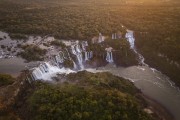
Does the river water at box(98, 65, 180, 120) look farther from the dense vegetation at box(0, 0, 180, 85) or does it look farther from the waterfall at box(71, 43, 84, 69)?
the waterfall at box(71, 43, 84, 69)

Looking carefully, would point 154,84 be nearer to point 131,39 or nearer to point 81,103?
point 81,103

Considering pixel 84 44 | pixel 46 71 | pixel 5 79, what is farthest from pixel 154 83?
pixel 5 79

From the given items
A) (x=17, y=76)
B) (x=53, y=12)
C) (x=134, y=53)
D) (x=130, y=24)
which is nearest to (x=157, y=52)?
(x=134, y=53)

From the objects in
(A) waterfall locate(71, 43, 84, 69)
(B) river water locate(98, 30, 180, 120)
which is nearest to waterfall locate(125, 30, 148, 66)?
(B) river water locate(98, 30, 180, 120)

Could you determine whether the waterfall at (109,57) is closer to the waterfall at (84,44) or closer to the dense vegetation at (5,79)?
the waterfall at (84,44)

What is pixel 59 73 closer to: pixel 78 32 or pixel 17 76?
pixel 17 76

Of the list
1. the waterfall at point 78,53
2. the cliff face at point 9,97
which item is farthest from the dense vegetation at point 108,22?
the cliff face at point 9,97
